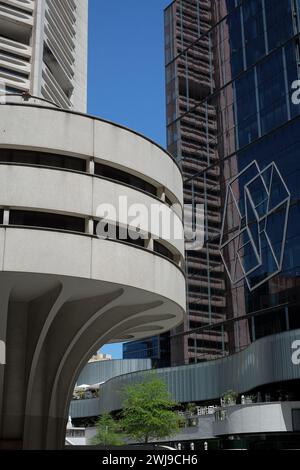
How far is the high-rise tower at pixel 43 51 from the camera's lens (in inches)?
3182

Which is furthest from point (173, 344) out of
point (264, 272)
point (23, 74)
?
point (23, 74)

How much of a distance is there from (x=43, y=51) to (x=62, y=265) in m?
67.4

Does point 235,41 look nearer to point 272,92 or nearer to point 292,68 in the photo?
point 272,92

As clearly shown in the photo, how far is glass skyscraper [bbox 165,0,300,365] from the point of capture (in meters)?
69.8

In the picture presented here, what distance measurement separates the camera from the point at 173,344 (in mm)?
86062

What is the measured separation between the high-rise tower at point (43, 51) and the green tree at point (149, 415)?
39087mm

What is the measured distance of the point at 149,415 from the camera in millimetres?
62875

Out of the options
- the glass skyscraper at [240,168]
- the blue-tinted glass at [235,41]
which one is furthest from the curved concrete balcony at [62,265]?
the blue-tinted glass at [235,41]

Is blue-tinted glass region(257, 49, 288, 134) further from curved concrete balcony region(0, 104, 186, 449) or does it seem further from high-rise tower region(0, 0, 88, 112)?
curved concrete balcony region(0, 104, 186, 449)

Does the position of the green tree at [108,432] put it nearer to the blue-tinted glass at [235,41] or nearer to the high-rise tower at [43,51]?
the high-rise tower at [43,51]

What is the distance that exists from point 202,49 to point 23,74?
28652 millimetres

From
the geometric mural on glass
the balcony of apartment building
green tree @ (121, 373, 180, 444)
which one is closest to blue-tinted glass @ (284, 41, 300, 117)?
the geometric mural on glass

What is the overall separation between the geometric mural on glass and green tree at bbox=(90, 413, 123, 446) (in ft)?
71.2
